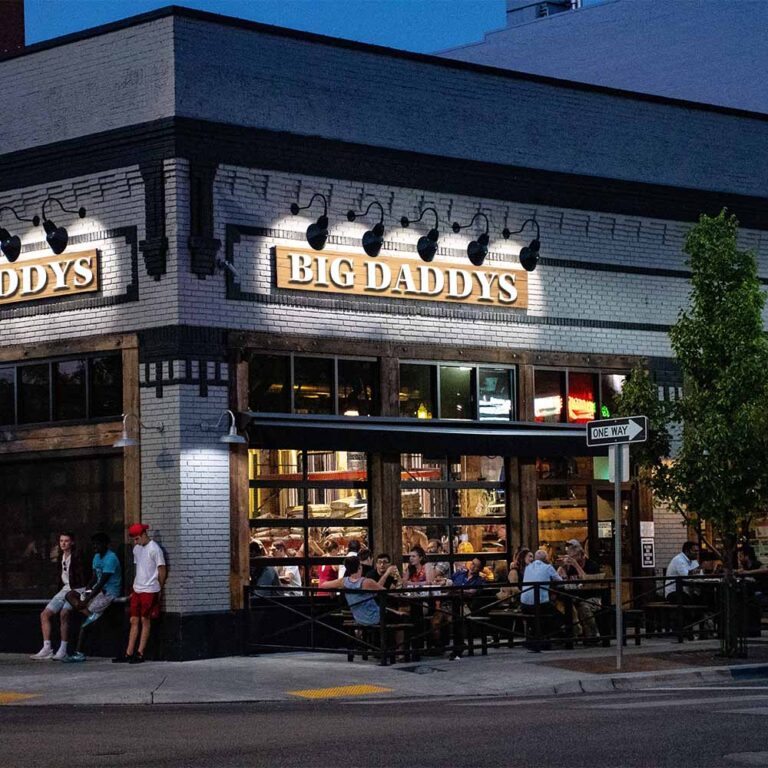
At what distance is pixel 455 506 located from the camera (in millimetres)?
23469

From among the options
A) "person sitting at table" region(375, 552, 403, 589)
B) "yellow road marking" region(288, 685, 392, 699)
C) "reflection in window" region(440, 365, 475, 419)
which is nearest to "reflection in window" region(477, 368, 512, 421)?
"reflection in window" region(440, 365, 475, 419)

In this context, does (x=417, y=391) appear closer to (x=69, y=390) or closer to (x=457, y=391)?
(x=457, y=391)

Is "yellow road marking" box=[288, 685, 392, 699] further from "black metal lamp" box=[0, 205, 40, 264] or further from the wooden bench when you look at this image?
"black metal lamp" box=[0, 205, 40, 264]

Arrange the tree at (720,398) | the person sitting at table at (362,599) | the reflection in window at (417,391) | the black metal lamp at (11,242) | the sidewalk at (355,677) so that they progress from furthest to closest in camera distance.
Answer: the reflection in window at (417,391), the black metal lamp at (11,242), the tree at (720,398), the person sitting at table at (362,599), the sidewalk at (355,677)

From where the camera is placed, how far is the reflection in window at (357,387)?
883 inches

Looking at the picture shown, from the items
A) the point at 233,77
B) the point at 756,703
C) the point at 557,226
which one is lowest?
the point at 756,703

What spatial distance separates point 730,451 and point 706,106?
857 cm

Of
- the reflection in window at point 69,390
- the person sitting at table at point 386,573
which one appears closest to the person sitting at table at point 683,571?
the person sitting at table at point 386,573

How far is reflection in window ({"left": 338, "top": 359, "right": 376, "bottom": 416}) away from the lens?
22.4 metres

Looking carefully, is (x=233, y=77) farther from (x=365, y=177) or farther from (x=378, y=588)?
(x=378, y=588)

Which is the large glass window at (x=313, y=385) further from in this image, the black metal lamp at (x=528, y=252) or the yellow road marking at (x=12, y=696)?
the yellow road marking at (x=12, y=696)

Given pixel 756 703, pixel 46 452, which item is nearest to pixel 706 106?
pixel 46 452

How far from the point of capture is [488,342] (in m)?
23.7

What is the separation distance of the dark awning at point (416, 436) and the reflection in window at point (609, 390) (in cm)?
89
